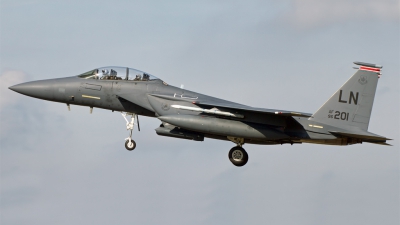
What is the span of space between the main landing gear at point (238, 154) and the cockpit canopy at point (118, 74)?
11.5 feet

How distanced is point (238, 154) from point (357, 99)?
4.29 meters

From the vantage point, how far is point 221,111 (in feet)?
80.9

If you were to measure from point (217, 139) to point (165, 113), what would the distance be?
6.93 ft

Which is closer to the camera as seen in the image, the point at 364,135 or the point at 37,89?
the point at 364,135

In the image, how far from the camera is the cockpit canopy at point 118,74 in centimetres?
2634

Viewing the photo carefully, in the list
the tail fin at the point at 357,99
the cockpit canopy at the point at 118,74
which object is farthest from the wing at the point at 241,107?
the cockpit canopy at the point at 118,74

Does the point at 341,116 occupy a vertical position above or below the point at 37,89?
above

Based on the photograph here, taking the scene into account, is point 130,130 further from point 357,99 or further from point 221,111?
point 357,99

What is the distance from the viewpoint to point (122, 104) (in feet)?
86.4

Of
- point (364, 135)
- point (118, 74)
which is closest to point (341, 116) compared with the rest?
point (364, 135)

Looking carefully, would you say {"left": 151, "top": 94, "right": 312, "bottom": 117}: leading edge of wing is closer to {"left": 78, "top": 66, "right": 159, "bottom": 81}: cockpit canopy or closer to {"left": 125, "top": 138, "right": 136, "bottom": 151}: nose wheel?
{"left": 78, "top": 66, "right": 159, "bottom": 81}: cockpit canopy

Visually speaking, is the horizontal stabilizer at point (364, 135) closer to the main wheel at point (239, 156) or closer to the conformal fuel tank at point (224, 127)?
the conformal fuel tank at point (224, 127)

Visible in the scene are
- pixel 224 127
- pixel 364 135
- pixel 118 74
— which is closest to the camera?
pixel 364 135

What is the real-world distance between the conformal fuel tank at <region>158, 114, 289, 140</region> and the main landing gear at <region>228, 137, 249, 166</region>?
4.07ft
